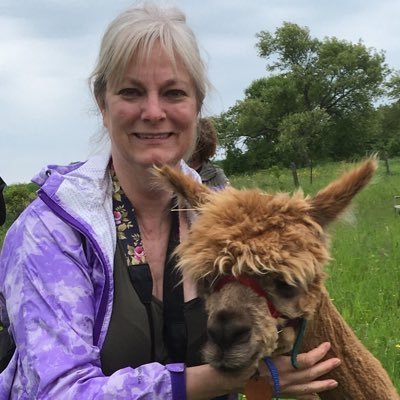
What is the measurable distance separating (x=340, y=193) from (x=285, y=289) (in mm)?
372

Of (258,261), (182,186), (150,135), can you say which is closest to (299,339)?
(258,261)

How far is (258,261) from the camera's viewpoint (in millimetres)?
1890

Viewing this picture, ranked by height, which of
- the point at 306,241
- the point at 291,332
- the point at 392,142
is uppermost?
the point at 392,142

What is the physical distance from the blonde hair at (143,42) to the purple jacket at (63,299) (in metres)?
0.43

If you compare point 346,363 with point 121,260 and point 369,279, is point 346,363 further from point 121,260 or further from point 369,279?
point 369,279

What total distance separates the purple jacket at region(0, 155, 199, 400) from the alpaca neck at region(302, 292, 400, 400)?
660 mm

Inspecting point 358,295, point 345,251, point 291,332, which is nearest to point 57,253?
point 291,332

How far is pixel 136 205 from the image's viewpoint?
96.4 inches

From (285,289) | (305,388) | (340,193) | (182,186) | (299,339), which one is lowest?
(305,388)

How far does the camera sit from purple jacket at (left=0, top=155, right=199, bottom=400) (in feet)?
6.13

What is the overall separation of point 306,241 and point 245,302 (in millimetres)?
283

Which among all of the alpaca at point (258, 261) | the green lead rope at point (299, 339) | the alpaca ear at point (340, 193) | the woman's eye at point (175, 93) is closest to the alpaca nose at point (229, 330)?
the alpaca at point (258, 261)

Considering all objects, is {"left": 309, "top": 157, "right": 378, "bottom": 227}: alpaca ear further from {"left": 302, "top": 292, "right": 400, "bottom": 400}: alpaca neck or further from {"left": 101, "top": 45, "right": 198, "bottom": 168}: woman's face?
{"left": 101, "top": 45, "right": 198, "bottom": 168}: woman's face

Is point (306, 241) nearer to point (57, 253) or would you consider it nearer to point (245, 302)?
point (245, 302)
